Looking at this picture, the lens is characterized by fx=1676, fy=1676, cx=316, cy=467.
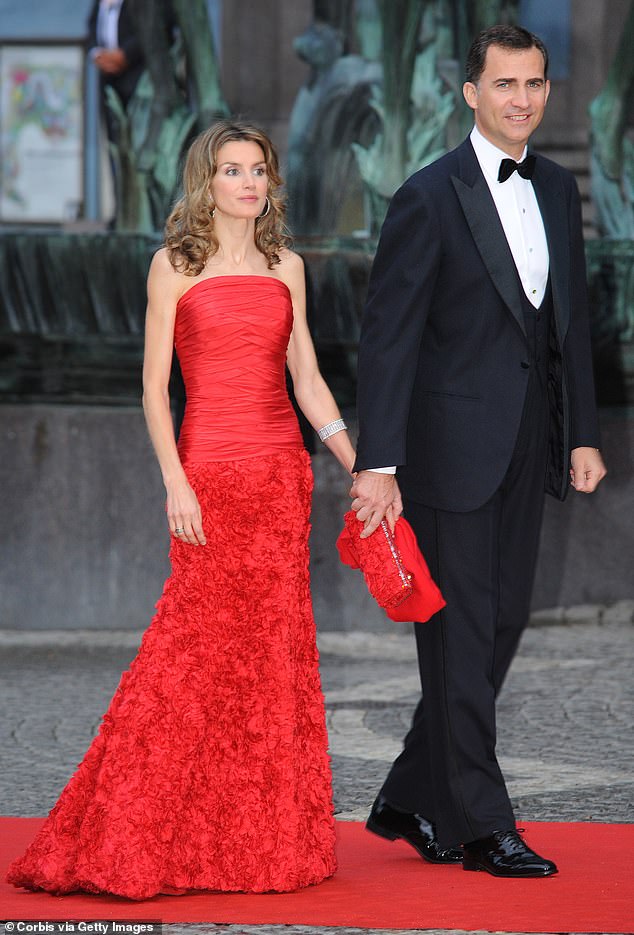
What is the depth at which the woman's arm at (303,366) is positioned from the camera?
4.09 m

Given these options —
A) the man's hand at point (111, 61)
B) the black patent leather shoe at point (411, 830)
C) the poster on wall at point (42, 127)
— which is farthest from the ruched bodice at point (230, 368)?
the poster on wall at point (42, 127)

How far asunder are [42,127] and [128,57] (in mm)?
733

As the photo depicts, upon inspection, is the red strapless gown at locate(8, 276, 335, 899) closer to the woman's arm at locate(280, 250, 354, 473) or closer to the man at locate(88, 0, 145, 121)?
the woman's arm at locate(280, 250, 354, 473)

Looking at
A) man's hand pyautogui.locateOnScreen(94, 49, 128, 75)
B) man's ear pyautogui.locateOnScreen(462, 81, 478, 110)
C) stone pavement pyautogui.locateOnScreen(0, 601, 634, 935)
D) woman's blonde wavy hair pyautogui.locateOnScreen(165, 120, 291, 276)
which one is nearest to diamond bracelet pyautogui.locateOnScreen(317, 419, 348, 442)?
woman's blonde wavy hair pyautogui.locateOnScreen(165, 120, 291, 276)

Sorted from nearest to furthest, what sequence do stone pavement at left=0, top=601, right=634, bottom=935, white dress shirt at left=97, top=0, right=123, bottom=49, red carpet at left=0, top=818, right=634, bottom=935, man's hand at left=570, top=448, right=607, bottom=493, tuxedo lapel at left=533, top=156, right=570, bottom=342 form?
1. red carpet at left=0, top=818, right=634, bottom=935
2. tuxedo lapel at left=533, top=156, right=570, bottom=342
3. man's hand at left=570, top=448, right=607, bottom=493
4. stone pavement at left=0, top=601, right=634, bottom=935
5. white dress shirt at left=97, top=0, right=123, bottom=49

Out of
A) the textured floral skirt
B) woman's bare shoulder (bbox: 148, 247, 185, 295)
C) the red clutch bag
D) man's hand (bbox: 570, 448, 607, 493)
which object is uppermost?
woman's bare shoulder (bbox: 148, 247, 185, 295)

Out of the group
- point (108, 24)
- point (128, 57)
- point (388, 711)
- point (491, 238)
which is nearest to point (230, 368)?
point (491, 238)

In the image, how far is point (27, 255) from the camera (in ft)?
28.5

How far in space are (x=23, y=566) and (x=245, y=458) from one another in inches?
195

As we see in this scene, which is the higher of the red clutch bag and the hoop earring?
the hoop earring

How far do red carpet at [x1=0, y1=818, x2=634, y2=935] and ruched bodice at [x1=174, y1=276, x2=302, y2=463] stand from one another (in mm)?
1024

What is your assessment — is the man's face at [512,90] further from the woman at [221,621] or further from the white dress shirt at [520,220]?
the woman at [221,621]

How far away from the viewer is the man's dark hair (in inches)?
155

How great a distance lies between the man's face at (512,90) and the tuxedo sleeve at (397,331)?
10.0 inches
